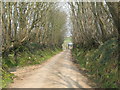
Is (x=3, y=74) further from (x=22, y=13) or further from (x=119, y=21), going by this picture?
(x=22, y=13)

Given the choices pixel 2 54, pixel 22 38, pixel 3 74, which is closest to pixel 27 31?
pixel 22 38

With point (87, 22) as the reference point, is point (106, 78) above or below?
below

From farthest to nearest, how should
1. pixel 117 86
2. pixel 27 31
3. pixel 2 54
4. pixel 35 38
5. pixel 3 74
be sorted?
pixel 35 38 < pixel 27 31 < pixel 2 54 < pixel 3 74 < pixel 117 86

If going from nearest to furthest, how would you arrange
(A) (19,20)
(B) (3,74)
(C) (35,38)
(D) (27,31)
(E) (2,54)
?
(B) (3,74)
(E) (2,54)
(A) (19,20)
(D) (27,31)
(C) (35,38)

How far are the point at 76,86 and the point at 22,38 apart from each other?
13.4 m

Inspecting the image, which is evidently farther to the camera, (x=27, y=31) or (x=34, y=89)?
(x=27, y=31)

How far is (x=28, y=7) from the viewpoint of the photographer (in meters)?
21.7

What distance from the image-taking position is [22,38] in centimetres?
2166

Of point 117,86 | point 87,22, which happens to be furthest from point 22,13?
point 117,86

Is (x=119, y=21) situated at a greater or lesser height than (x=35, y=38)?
greater

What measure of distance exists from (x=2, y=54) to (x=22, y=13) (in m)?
5.50

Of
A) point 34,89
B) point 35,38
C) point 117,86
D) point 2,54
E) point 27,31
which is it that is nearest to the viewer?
point 117,86

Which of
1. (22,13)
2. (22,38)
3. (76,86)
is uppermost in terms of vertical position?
(22,13)

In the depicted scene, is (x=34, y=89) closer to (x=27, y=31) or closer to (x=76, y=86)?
(x=76, y=86)
